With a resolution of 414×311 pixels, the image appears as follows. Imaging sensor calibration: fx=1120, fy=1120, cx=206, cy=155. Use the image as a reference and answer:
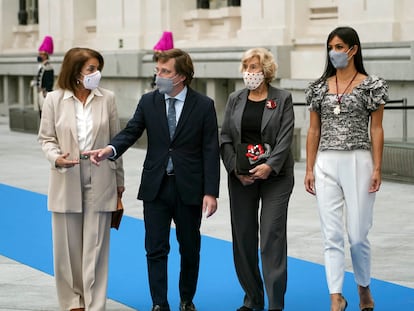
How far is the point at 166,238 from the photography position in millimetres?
7918

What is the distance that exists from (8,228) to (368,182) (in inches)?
225

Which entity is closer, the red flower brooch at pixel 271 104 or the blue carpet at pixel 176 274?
the red flower brooch at pixel 271 104

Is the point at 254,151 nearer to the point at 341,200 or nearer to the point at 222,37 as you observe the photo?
the point at 341,200

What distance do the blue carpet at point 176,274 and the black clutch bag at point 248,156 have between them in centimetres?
110

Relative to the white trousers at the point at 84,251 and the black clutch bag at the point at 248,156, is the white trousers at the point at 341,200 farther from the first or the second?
the white trousers at the point at 84,251

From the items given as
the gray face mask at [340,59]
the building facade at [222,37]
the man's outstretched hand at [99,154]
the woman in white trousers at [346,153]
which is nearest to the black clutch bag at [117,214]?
the man's outstretched hand at [99,154]

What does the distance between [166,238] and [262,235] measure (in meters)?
0.69

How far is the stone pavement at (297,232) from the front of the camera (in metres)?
8.84

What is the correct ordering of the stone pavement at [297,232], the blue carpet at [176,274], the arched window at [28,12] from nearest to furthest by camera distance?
the blue carpet at [176,274]
the stone pavement at [297,232]
the arched window at [28,12]

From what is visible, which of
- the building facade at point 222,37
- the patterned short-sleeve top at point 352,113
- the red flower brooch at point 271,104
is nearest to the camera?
the patterned short-sleeve top at point 352,113

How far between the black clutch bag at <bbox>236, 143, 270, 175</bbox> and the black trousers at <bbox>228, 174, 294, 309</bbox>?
0.65 ft

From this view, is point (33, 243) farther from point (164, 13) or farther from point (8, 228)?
point (164, 13)

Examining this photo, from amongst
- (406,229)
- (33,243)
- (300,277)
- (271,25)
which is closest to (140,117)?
(300,277)

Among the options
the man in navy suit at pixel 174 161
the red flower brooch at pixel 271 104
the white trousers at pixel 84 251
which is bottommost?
the white trousers at pixel 84 251
